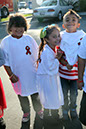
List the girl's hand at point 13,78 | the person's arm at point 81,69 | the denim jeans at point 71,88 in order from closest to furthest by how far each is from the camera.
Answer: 1. the person's arm at point 81,69
2. the girl's hand at point 13,78
3. the denim jeans at point 71,88

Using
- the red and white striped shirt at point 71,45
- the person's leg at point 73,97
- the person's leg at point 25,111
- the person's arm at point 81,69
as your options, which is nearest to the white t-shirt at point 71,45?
the red and white striped shirt at point 71,45

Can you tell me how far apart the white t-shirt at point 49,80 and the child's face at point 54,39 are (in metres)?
0.08

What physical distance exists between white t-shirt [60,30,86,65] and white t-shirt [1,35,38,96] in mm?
431

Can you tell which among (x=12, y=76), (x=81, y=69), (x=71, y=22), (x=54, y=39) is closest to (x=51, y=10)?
(x=71, y=22)

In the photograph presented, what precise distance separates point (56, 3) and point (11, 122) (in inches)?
434

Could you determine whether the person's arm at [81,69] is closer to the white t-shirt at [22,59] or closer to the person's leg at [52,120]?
the white t-shirt at [22,59]

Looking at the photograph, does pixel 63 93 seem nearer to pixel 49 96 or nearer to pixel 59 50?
pixel 49 96

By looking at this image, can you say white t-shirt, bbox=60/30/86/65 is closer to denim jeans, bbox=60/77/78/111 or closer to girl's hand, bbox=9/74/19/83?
denim jeans, bbox=60/77/78/111

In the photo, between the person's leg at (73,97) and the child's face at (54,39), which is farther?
the person's leg at (73,97)

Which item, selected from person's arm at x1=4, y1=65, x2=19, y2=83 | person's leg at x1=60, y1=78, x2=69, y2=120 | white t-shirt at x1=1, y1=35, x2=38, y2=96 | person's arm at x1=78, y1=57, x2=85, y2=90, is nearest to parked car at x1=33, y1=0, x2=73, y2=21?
person's leg at x1=60, y1=78, x2=69, y2=120

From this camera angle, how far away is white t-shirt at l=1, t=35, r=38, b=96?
7.48 ft

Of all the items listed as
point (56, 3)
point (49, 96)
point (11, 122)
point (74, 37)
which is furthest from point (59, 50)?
point (56, 3)

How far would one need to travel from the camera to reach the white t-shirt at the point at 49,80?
219 cm

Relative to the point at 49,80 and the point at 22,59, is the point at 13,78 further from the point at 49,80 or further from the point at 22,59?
the point at 49,80
